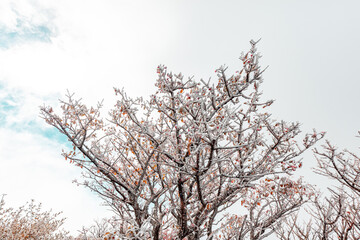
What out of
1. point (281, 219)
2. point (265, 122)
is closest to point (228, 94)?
point (265, 122)

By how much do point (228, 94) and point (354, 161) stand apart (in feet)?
11.8

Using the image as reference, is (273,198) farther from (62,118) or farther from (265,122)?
(62,118)

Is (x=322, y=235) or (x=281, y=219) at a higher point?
(x=281, y=219)

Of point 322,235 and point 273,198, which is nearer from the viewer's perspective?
point 322,235

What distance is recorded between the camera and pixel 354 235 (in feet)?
15.1

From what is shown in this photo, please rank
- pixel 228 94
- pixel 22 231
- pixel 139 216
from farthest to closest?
1. pixel 22 231
2. pixel 139 216
3. pixel 228 94

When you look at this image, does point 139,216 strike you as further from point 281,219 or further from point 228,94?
point 281,219

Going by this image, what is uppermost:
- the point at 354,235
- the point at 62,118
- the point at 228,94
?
the point at 62,118

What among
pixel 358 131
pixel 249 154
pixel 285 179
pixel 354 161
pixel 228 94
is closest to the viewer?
pixel 358 131

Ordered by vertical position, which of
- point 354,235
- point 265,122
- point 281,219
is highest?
point 265,122

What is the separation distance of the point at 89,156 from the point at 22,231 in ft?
29.7

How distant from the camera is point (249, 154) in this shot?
255 inches

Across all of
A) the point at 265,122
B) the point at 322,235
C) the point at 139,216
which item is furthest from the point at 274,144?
the point at 139,216

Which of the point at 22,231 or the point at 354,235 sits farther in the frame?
the point at 22,231
